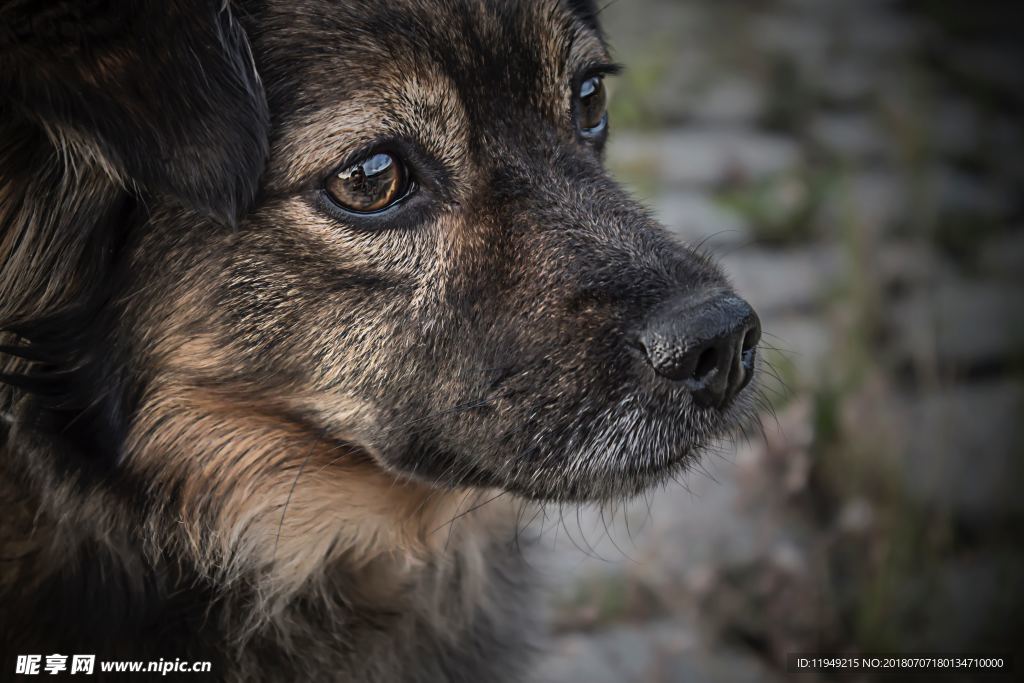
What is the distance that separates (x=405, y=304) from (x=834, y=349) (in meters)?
2.85

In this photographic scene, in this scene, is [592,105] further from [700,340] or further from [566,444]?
[566,444]

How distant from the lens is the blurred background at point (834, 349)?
3.94 m

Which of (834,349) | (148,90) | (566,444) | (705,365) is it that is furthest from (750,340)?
(834,349)

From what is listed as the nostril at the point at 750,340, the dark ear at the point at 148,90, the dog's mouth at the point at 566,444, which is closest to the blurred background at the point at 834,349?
the dog's mouth at the point at 566,444

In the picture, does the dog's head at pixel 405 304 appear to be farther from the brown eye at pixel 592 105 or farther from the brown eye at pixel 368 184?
the brown eye at pixel 592 105

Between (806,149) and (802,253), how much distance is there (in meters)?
0.96

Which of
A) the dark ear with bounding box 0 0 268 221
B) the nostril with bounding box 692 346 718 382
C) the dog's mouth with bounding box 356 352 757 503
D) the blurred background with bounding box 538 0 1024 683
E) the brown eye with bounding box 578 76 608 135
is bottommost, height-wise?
the blurred background with bounding box 538 0 1024 683

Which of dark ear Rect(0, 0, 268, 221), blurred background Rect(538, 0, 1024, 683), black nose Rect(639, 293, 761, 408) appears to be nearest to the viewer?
dark ear Rect(0, 0, 268, 221)

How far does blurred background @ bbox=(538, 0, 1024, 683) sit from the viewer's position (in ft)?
12.9

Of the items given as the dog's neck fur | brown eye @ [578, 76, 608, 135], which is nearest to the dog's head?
the dog's neck fur

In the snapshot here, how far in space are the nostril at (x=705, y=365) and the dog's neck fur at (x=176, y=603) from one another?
0.89 metres

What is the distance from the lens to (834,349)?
4.78 m

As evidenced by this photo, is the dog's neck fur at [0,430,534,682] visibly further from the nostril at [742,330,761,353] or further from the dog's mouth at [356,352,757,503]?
the nostril at [742,330,761,353]

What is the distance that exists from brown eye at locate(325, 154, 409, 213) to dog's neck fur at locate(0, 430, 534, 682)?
0.93 meters
